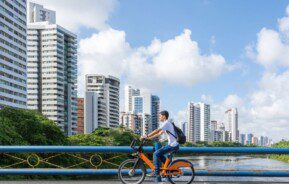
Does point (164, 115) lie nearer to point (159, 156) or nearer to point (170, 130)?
point (170, 130)

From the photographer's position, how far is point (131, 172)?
11.6 m

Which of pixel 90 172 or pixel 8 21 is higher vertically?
pixel 8 21

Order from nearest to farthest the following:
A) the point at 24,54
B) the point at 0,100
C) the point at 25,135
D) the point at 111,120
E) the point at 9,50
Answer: the point at 25,135 → the point at 0,100 → the point at 9,50 → the point at 24,54 → the point at 111,120

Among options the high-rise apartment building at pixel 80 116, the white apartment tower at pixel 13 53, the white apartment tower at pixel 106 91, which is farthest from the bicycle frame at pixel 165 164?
the white apartment tower at pixel 106 91

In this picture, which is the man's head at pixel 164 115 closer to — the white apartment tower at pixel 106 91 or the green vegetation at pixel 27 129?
the green vegetation at pixel 27 129

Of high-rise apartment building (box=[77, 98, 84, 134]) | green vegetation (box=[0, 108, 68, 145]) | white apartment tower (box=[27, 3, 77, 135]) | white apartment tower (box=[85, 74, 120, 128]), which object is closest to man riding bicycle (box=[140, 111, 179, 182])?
green vegetation (box=[0, 108, 68, 145])

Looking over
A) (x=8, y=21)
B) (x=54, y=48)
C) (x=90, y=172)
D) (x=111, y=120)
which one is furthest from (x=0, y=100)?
(x=90, y=172)

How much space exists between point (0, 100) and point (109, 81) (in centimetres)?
8698

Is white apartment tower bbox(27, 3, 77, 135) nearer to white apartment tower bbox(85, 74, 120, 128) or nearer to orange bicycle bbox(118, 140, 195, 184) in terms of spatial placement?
white apartment tower bbox(85, 74, 120, 128)

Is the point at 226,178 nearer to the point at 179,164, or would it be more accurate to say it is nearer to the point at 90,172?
the point at 179,164

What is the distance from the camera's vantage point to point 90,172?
12836mm

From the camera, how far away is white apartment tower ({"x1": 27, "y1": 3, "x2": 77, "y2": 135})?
151250mm

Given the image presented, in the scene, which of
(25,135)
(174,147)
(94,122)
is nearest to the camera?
(174,147)

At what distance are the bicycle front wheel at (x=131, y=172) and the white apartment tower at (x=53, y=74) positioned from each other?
5395 inches
